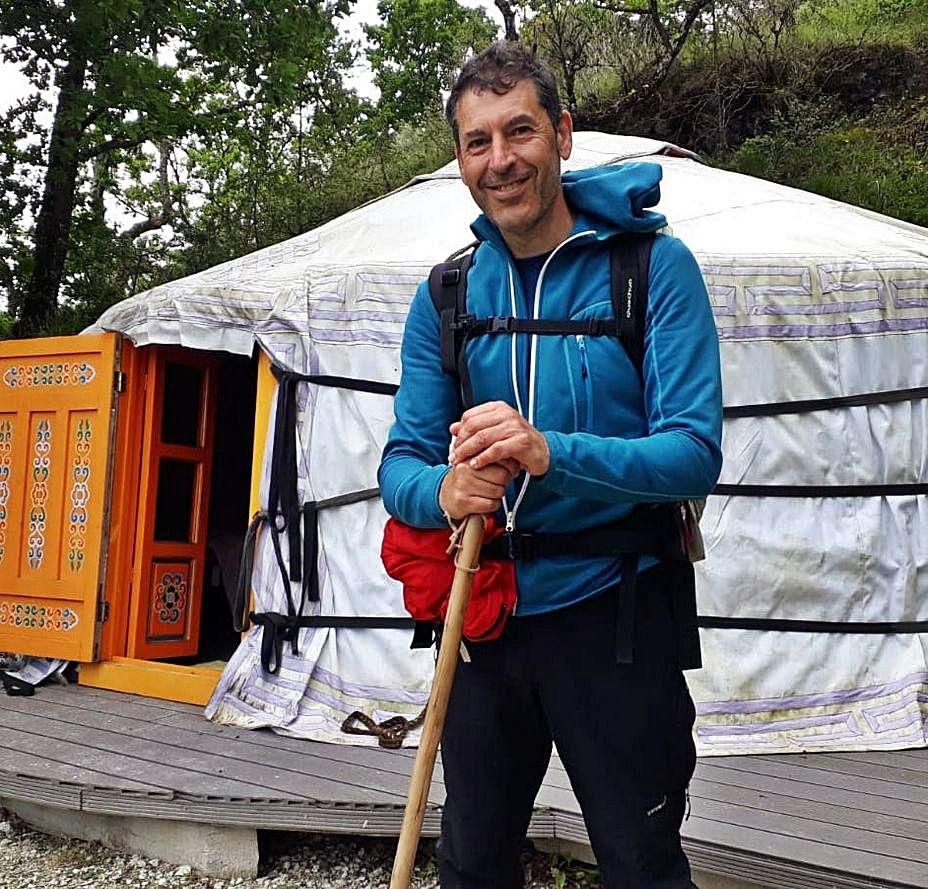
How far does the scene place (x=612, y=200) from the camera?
1.38 m

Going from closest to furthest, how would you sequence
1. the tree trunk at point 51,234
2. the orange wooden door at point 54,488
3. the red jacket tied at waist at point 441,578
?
the red jacket tied at waist at point 441,578 < the orange wooden door at point 54,488 < the tree trunk at point 51,234

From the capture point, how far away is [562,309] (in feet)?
4.48

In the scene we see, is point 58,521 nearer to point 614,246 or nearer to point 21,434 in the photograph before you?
point 21,434

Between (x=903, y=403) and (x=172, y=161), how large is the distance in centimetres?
1501

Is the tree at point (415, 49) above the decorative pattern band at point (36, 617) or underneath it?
above

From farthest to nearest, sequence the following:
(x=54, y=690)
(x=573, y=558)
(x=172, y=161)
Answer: (x=172, y=161)
(x=54, y=690)
(x=573, y=558)

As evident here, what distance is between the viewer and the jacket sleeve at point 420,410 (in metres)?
1.44

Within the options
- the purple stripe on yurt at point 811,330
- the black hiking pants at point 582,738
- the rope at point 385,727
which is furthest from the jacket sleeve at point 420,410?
the purple stripe on yurt at point 811,330

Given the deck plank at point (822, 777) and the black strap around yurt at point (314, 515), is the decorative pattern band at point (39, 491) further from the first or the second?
the deck plank at point (822, 777)

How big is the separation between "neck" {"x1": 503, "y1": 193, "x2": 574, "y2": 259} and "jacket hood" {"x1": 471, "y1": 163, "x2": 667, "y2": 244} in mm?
15

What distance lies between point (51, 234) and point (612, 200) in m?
8.45

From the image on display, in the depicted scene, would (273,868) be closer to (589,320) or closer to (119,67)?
(589,320)

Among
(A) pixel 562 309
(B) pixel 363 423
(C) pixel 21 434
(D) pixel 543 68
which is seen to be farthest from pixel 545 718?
(C) pixel 21 434

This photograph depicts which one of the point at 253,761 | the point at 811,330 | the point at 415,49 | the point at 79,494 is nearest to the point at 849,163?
the point at 811,330
